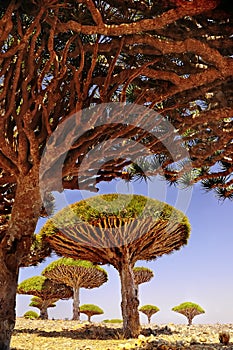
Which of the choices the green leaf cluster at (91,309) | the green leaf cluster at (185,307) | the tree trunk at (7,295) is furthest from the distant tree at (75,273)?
the green leaf cluster at (185,307)

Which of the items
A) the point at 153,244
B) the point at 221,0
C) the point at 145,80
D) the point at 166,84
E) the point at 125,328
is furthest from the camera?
the point at 153,244

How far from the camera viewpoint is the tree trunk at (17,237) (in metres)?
5.06

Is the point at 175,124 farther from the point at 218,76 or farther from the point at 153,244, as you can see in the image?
the point at 153,244

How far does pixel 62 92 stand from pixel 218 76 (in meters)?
2.04

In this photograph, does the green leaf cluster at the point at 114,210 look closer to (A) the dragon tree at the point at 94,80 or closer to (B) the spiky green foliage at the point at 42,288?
(A) the dragon tree at the point at 94,80

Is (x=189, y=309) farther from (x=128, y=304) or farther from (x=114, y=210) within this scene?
(x=114, y=210)

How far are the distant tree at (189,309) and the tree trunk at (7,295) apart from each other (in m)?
27.4

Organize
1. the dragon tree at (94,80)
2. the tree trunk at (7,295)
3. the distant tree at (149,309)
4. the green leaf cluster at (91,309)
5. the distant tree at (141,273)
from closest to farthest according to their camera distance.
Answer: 1. the dragon tree at (94,80)
2. the tree trunk at (7,295)
3. the distant tree at (141,273)
4. the green leaf cluster at (91,309)
5. the distant tree at (149,309)

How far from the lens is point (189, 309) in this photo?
3048 centimetres

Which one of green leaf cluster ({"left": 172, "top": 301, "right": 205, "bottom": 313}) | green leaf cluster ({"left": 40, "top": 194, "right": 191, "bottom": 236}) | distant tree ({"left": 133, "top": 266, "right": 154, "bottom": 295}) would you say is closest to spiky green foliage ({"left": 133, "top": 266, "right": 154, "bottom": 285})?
distant tree ({"left": 133, "top": 266, "right": 154, "bottom": 295})

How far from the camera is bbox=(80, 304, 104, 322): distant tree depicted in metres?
31.3

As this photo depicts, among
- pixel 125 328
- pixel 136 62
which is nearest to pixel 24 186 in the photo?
pixel 136 62

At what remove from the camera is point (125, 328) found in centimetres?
1000

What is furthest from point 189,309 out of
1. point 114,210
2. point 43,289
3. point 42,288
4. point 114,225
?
point 114,210
